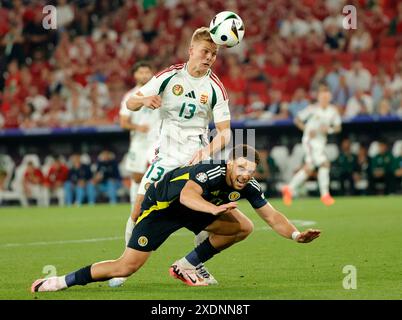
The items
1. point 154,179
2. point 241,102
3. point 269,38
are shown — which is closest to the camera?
point 154,179

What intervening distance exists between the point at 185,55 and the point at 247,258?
14810 mm

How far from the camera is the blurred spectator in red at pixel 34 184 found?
2405 centimetres

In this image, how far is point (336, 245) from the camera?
1179cm

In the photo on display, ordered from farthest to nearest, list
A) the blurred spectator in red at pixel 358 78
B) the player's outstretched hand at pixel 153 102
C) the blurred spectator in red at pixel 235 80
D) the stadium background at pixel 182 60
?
the blurred spectator in red at pixel 235 80
the blurred spectator in red at pixel 358 78
the stadium background at pixel 182 60
the player's outstretched hand at pixel 153 102

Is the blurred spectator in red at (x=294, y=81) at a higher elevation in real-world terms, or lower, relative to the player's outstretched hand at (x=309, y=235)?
higher

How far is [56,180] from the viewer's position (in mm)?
24109

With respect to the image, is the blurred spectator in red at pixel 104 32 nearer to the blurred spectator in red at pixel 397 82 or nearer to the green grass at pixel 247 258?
the blurred spectator in red at pixel 397 82

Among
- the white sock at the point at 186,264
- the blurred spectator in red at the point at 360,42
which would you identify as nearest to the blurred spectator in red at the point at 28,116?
the blurred spectator in red at the point at 360,42

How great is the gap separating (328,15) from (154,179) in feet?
54.7

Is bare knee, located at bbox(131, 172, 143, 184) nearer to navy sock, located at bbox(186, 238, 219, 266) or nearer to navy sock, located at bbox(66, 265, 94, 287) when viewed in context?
navy sock, located at bbox(186, 238, 219, 266)

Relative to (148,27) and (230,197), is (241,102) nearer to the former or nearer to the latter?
(148,27)

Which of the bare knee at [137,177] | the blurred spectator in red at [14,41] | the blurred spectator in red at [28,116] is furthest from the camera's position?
the blurred spectator in red at [14,41]

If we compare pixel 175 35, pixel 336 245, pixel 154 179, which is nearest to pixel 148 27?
pixel 175 35

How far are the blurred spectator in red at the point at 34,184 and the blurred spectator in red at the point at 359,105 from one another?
779 cm
